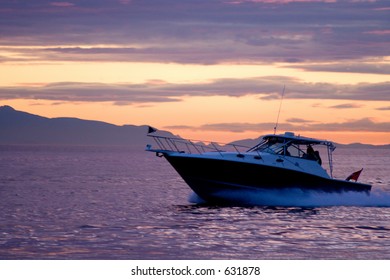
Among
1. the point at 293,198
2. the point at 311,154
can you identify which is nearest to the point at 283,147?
the point at 311,154

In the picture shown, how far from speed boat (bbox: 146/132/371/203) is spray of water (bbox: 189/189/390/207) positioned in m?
0.18

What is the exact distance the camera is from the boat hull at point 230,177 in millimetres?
32750

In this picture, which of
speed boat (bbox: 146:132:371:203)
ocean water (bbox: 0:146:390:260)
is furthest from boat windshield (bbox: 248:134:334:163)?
ocean water (bbox: 0:146:390:260)

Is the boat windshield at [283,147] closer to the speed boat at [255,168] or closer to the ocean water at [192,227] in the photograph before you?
the speed boat at [255,168]

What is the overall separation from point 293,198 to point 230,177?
3.15 metres

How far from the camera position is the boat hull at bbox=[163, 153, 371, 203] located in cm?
3275

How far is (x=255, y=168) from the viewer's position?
3281cm

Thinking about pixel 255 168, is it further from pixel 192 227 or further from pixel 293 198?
pixel 192 227

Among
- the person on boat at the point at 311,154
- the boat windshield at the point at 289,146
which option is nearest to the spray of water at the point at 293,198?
the person on boat at the point at 311,154

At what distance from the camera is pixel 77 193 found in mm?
45281
